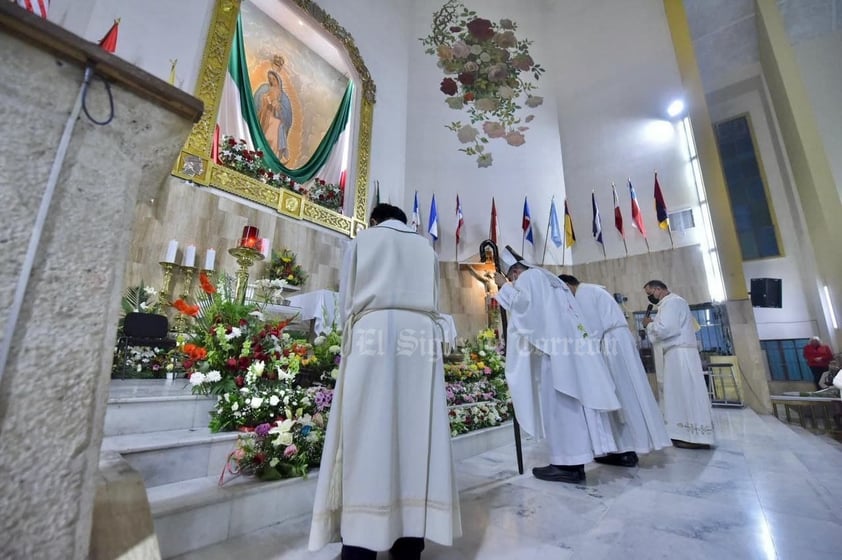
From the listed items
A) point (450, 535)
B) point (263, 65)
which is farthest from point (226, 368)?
point (263, 65)

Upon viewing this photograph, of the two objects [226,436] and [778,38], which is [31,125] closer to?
[226,436]

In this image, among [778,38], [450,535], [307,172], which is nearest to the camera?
[450,535]

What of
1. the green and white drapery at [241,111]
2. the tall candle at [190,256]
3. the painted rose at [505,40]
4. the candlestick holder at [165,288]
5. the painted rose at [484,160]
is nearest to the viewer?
the candlestick holder at [165,288]

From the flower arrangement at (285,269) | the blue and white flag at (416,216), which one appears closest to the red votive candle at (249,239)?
the flower arrangement at (285,269)

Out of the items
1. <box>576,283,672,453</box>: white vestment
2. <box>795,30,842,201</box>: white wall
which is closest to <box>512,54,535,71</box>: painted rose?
<box>795,30,842,201</box>: white wall

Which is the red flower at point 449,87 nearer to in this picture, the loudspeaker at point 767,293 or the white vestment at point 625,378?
the white vestment at point 625,378

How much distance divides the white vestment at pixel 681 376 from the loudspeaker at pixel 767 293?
190 inches

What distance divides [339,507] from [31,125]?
4.69ft

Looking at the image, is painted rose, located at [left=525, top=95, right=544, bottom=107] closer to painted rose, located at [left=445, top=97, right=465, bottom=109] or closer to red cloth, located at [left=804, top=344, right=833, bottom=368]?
painted rose, located at [left=445, top=97, right=465, bottom=109]

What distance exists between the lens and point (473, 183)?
8312 millimetres

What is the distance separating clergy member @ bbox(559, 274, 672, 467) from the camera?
2.88 m

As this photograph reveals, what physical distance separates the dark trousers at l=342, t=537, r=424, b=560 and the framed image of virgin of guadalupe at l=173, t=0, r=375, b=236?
493 centimetres

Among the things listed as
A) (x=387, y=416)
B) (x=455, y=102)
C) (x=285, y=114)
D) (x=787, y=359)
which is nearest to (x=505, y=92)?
(x=455, y=102)

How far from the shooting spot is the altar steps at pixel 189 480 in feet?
4.87
